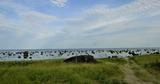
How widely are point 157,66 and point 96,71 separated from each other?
10.1m

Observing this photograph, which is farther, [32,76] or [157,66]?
[157,66]

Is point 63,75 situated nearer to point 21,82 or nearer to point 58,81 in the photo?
point 58,81

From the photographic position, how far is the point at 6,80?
20297 millimetres

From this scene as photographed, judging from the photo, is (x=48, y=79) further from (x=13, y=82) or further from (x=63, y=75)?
(x=13, y=82)

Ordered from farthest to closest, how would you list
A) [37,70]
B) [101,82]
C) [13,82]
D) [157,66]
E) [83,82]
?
[157,66], [37,70], [101,82], [83,82], [13,82]

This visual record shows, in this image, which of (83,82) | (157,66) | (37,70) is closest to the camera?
(83,82)

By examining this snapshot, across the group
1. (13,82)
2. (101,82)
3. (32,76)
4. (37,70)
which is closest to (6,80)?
(13,82)

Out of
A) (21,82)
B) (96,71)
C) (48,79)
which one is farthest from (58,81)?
(96,71)

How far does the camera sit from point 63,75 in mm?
24188

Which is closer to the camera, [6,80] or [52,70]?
[6,80]

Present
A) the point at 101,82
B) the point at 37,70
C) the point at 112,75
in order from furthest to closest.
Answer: the point at 112,75, the point at 37,70, the point at 101,82

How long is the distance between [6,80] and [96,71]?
10.4 meters

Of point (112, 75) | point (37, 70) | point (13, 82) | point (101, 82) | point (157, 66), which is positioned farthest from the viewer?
point (157, 66)

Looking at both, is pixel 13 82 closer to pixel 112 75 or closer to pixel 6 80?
pixel 6 80
